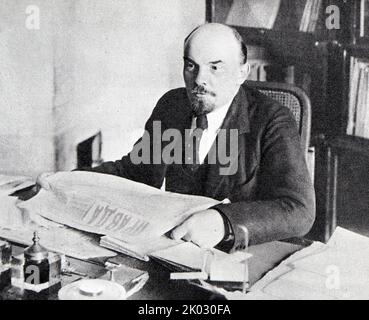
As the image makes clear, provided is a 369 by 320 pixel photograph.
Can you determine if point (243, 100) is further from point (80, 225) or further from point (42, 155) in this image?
point (42, 155)

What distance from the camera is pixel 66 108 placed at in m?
2.26

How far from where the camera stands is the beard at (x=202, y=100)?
1.54 metres

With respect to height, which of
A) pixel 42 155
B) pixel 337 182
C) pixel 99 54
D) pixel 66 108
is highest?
pixel 99 54

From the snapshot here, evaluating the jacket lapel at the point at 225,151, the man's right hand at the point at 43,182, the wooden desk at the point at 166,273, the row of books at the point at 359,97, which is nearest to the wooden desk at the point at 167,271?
the wooden desk at the point at 166,273

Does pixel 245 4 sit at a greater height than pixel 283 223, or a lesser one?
greater

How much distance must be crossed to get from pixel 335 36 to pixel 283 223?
1.31 meters

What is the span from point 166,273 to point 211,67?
0.64 meters

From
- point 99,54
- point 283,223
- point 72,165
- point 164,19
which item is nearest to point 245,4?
point 164,19

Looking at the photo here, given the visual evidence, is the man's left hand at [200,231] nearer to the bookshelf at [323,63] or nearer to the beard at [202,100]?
the beard at [202,100]

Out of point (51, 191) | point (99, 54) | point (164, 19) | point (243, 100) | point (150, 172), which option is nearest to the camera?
point (51, 191)

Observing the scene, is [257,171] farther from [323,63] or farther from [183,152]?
[323,63]

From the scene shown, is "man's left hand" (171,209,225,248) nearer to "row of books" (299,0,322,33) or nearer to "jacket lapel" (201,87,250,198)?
"jacket lapel" (201,87,250,198)

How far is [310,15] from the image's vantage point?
244 cm

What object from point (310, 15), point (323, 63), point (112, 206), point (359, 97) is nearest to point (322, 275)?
point (112, 206)
